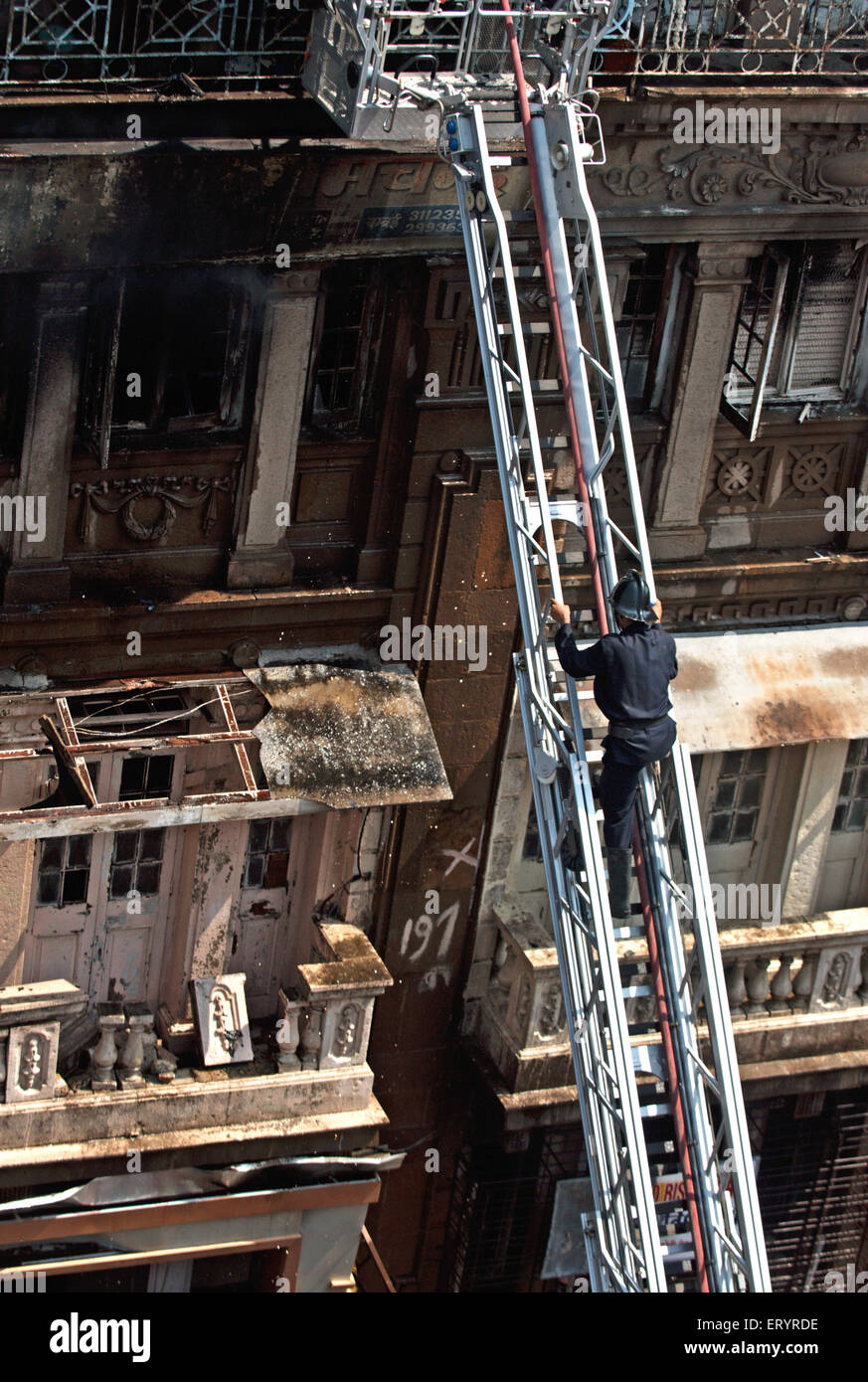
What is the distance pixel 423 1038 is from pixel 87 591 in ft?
18.8

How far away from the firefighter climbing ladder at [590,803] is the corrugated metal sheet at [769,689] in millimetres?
3717

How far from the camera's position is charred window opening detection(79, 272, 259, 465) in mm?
18250

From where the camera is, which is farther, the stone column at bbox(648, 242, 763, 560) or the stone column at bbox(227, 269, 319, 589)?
the stone column at bbox(648, 242, 763, 560)

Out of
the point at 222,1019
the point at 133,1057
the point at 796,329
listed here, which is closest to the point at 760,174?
the point at 796,329

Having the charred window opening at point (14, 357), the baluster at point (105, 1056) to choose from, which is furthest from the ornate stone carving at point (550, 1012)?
the charred window opening at point (14, 357)

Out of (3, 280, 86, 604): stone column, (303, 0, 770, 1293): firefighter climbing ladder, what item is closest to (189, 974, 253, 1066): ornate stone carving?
(3, 280, 86, 604): stone column

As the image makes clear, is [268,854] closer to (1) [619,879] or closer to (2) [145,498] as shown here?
(2) [145,498]

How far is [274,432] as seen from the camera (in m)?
19.1

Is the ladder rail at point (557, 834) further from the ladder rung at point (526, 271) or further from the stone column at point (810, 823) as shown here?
the stone column at point (810, 823)

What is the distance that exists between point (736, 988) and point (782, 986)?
513 millimetres

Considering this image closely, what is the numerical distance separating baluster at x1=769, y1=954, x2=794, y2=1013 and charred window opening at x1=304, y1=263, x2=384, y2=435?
6.69m

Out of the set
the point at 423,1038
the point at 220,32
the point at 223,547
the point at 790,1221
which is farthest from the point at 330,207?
the point at 790,1221

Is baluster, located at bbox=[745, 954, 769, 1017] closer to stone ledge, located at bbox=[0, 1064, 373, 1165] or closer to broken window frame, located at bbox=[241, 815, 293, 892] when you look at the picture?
stone ledge, located at bbox=[0, 1064, 373, 1165]

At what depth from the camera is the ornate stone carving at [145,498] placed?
18.8 m
